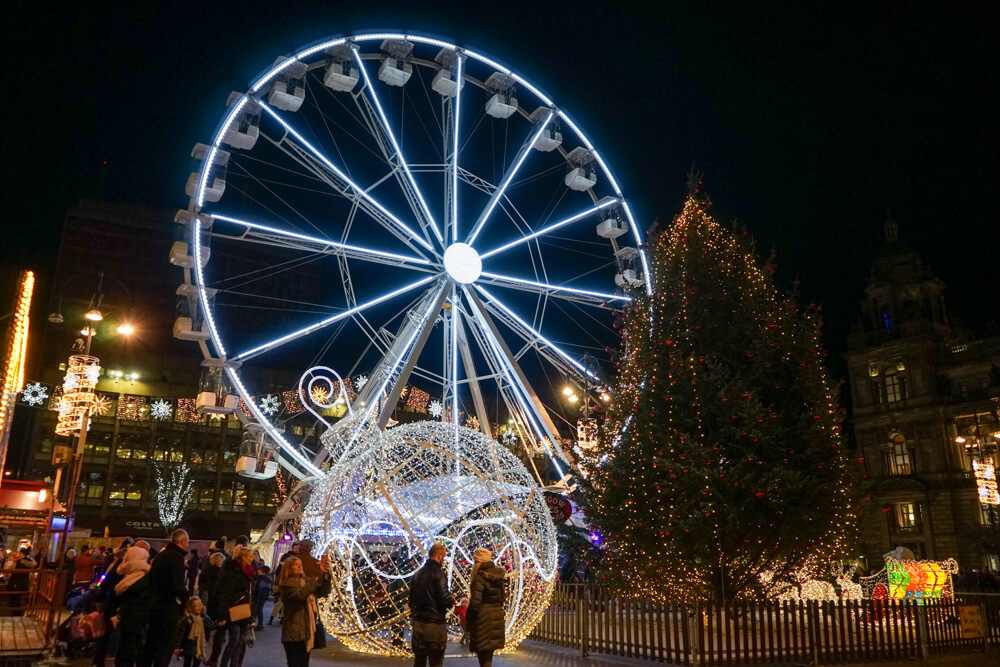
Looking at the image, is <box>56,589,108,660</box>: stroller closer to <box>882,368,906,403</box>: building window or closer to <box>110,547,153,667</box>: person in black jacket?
<box>110,547,153,667</box>: person in black jacket

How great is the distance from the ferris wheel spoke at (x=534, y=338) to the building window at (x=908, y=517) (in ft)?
121

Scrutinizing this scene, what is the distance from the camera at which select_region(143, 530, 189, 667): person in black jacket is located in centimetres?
729

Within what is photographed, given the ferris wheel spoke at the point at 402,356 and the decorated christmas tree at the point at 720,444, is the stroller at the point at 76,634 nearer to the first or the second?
the ferris wheel spoke at the point at 402,356

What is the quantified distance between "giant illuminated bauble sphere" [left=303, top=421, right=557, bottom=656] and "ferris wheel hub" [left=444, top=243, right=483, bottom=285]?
7.77 meters

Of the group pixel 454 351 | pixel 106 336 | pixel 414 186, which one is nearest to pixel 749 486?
pixel 454 351

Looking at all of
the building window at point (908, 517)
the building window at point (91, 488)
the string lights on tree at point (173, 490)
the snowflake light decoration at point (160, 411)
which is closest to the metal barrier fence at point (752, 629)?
the building window at point (908, 517)

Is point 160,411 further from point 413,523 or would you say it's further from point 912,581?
point 413,523

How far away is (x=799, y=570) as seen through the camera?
1399cm

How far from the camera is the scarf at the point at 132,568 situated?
735 centimetres

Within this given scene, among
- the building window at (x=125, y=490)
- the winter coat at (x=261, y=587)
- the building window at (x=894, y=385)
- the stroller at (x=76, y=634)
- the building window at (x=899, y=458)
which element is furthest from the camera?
the building window at (x=125, y=490)

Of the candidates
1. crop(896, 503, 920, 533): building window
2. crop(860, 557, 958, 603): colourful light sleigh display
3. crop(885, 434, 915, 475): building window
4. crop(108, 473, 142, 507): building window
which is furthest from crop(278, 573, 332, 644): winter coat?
crop(108, 473, 142, 507): building window

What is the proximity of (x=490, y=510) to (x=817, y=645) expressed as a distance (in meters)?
5.03

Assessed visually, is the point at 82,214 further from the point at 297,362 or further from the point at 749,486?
the point at 749,486

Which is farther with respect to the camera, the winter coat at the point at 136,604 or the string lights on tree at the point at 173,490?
the string lights on tree at the point at 173,490
